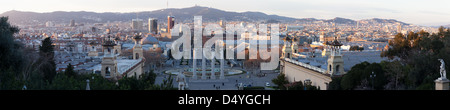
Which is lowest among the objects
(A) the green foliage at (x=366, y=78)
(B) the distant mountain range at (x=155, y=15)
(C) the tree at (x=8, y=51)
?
(A) the green foliage at (x=366, y=78)

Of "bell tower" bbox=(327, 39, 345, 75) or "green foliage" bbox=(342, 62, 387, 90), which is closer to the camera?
"green foliage" bbox=(342, 62, 387, 90)

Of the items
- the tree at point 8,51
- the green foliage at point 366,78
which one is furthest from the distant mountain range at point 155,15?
the green foliage at point 366,78

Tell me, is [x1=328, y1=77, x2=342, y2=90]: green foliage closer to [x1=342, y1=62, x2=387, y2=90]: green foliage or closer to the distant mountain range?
[x1=342, y1=62, x2=387, y2=90]: green foliage

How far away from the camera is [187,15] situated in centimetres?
17450

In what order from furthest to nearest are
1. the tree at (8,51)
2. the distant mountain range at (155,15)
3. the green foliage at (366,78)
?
the distant mountain range at (155,15) → the green foliage at (366,78) → the tree at (8,51)

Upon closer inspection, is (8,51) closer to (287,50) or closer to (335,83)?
(335,83)

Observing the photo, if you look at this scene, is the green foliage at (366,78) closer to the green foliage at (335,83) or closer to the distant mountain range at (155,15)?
the green foliage at (335,83)

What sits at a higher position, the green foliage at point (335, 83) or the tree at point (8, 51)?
the tree at point (8, 51)

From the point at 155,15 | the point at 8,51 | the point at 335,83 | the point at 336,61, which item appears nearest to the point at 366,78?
the point at 335,83

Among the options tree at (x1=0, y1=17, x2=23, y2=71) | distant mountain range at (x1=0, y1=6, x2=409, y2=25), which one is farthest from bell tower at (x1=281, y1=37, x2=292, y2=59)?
distant mountain range at (x1=0, y1=6, x2=409, y2=25)

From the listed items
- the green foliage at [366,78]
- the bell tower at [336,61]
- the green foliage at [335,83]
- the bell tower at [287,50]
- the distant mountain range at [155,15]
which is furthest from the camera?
the distant mountain range at [155,15]
